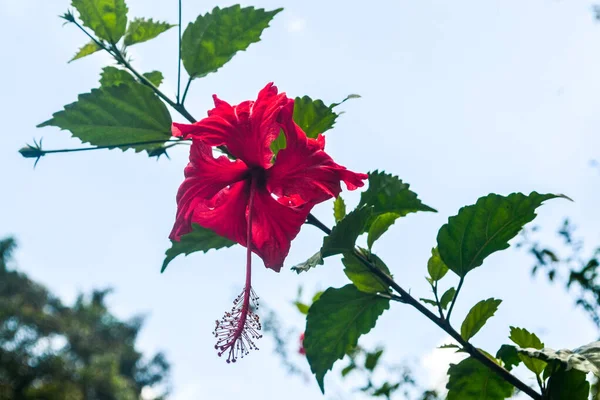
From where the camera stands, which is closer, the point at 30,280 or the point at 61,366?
the point at 61,366

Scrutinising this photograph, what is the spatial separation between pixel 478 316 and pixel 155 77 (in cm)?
86

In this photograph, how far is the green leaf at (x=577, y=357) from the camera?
80cm

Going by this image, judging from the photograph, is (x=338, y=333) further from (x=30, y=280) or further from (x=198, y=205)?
(x=30, y=280)

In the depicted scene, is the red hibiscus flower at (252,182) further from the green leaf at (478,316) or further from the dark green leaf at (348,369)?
the dark green leaf at (348,369)

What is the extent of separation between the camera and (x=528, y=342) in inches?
44.2

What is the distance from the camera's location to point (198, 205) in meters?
1.18

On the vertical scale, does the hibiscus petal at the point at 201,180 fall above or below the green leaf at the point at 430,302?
above

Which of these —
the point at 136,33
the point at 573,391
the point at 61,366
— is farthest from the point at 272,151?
the point at 61,366

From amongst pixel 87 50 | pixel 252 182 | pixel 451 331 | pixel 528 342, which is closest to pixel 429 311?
pixel 451 331

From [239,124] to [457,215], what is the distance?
442mm

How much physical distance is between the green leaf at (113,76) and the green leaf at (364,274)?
2.08 ft

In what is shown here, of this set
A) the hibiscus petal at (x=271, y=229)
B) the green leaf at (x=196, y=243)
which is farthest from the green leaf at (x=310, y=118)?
the green leaf at (x=196, y=243)

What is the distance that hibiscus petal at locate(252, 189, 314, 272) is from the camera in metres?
1.13

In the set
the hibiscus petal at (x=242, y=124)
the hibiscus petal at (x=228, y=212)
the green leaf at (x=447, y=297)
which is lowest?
the green leaf at (x=447, y=297)
